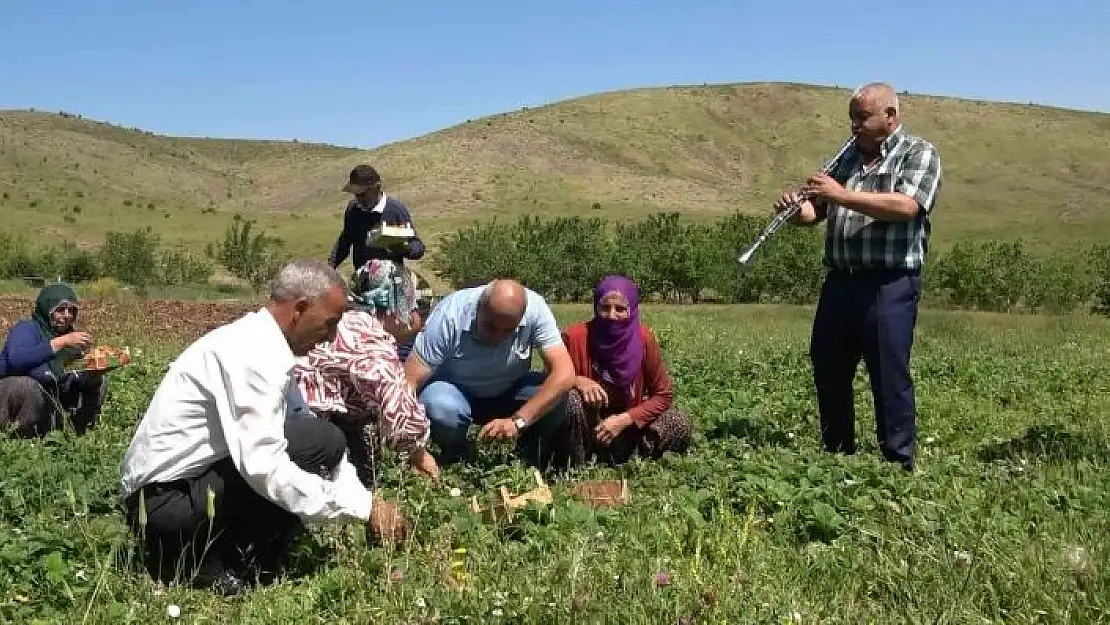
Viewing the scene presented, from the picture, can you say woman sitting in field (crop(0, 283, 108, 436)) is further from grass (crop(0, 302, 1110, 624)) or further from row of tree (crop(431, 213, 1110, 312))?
row of tree (crop(431, 213, 1110, 312))

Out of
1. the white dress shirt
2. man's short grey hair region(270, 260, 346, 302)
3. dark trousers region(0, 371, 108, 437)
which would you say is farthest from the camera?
dark trousers region(0, 371, 108, 437)

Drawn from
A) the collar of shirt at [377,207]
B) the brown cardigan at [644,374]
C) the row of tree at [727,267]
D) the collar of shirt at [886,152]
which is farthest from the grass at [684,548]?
the row of tree at [727,267]

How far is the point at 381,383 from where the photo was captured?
469 centimetres

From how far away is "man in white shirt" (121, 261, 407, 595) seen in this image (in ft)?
11.3

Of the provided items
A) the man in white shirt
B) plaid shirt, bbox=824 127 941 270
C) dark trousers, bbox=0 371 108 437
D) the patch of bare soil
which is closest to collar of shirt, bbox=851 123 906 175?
plaid shirt, bbox=824 127 941 270

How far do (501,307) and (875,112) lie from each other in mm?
2203

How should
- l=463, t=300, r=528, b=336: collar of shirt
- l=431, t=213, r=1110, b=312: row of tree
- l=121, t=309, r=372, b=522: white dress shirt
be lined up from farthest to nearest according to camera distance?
l=431, t=213, r=1110, b=312: row of tree → l=463, t=300, r=528, b=336: collar of shirt → l=121, t=309, r=372, b=522: white dress shirt

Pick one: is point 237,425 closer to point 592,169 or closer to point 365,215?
point 365,215

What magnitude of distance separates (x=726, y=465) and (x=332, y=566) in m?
1.95

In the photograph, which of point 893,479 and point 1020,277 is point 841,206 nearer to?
point 893,479

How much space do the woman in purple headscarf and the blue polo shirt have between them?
0.28 m

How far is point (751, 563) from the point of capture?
3.35 meters

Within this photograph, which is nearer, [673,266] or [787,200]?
[787,200]

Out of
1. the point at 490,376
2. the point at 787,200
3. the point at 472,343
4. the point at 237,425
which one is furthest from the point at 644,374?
the point at 237,425
